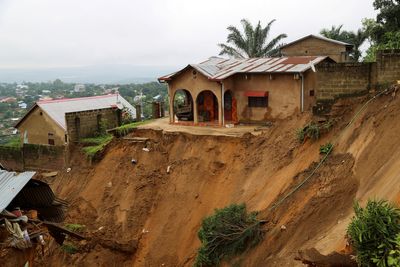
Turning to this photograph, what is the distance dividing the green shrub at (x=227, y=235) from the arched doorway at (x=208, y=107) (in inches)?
441

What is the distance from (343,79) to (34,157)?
677 inches

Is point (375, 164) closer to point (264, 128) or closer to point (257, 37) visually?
point (264, 128)

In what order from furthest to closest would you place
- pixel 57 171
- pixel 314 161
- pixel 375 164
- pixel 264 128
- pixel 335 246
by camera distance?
pixel 57 171, pixel 264 128, pixel 314 161, pixel 375 164, pixel 335 246

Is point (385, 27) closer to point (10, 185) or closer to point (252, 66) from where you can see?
point (252, 66)

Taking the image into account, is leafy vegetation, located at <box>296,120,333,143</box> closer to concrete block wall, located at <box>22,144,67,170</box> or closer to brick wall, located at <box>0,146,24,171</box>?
concrete block wall, located at <box>22,144,67,170</box>

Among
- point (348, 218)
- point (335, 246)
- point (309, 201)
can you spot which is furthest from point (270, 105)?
point (335, 246)

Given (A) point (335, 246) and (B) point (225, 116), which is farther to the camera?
(B) point (225, 116)

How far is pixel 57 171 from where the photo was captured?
24.5 meters

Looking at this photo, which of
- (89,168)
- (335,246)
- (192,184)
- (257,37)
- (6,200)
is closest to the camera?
(335,246)

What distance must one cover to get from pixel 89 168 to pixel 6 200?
488 inches

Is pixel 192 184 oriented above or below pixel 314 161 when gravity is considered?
below

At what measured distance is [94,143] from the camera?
942 inches

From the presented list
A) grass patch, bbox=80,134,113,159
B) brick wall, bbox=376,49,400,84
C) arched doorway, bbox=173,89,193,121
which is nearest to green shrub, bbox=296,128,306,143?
brick wall, bbox=376,49,400,84

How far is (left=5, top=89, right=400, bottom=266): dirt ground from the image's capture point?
1193 centimetres
